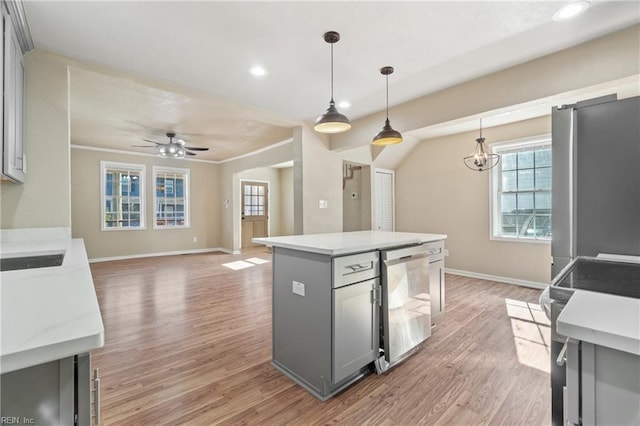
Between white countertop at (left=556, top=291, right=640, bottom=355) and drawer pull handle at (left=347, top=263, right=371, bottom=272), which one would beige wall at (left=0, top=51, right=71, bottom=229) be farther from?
white countertop at (left=556, top=291, right=640, bottom=355)

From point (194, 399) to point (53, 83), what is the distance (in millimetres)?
2908

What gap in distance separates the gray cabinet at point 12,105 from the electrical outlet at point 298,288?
1945mm

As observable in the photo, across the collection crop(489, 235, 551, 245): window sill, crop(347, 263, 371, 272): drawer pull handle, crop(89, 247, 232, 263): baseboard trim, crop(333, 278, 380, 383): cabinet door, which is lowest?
crop(89, 247, 232, 263): baseboard trim

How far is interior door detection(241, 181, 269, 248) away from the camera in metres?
8.56

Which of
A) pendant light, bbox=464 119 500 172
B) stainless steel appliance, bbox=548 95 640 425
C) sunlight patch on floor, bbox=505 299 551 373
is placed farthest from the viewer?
pendant light, bbox=464 119 500 172

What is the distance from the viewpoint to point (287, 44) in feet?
7.93

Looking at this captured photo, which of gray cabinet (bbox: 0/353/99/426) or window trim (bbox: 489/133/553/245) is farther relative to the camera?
window trim (bbox: 489/133/553/245)

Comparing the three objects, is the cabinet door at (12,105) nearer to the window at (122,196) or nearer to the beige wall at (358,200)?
the beige wall at (358,200)

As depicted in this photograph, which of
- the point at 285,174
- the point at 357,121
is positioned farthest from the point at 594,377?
the point at 285,174

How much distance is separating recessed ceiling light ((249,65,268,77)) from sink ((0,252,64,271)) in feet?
7.48

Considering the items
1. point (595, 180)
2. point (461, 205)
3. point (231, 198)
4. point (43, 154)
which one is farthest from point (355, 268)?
point (231, 198)

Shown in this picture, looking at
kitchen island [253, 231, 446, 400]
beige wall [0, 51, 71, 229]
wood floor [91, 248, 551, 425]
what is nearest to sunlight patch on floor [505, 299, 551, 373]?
wood floor [91, 248, 551, 425]

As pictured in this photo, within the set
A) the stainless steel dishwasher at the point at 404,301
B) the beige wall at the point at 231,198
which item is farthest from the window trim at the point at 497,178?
the beige wall at the point at 231,198

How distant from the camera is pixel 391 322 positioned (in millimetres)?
2104
